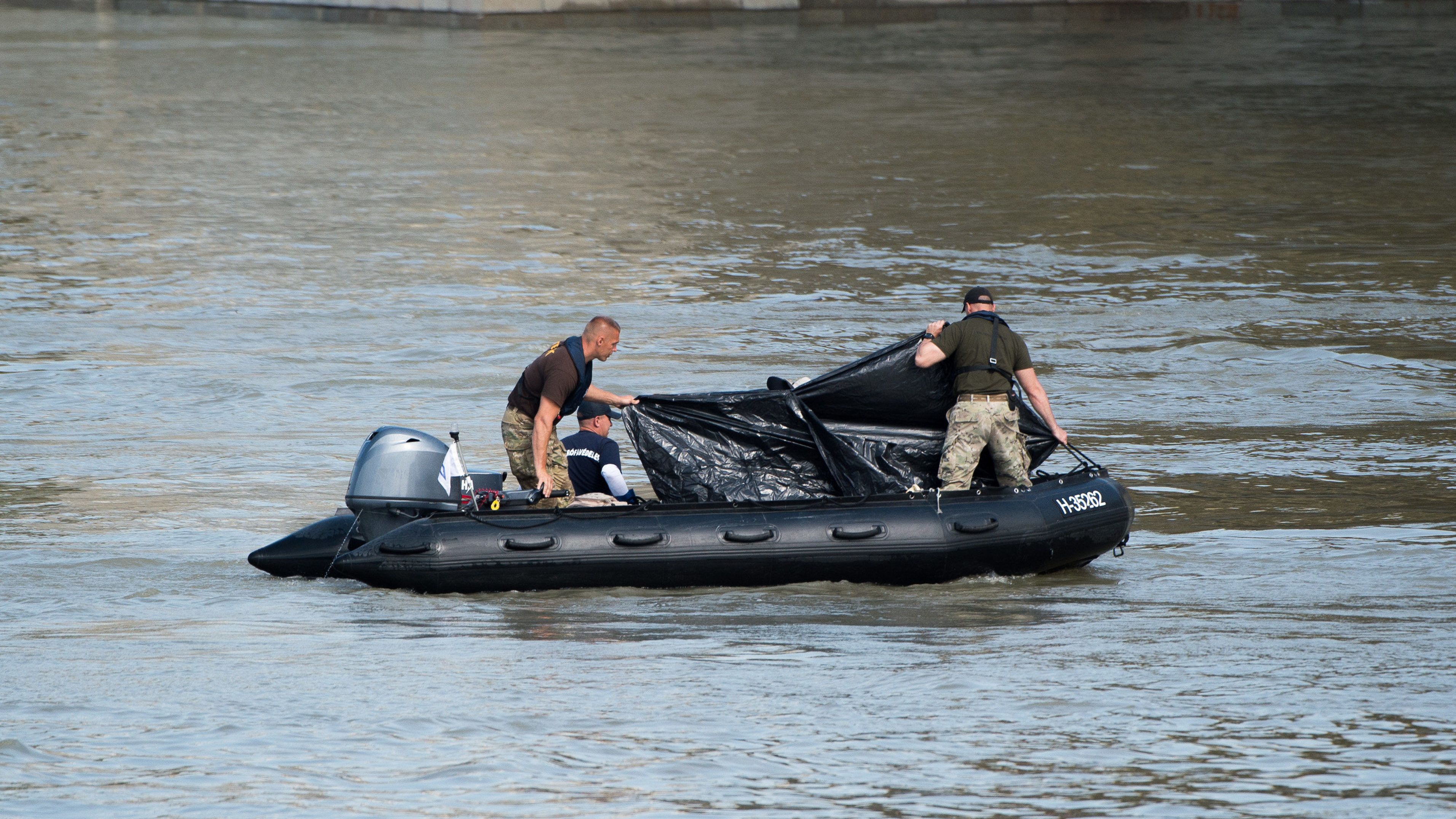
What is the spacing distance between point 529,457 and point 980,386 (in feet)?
7.96

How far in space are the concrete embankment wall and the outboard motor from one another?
38983 millimetres

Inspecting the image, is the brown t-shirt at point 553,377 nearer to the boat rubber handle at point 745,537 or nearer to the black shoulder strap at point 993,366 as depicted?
the boat rubber handle at point 745,537

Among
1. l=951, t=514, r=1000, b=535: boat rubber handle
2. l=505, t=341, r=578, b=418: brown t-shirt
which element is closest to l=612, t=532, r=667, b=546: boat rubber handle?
l=505, t=341, r=578, b=418: brown t-shirt

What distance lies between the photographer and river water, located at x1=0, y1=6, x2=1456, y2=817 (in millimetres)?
6496

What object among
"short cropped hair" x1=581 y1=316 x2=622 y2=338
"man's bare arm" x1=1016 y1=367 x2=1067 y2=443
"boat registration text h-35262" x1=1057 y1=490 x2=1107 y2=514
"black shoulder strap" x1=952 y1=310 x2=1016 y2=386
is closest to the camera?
"short cropped hair" x1=581 y1=316 x2=622 y2=338

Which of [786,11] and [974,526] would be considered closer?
[974,526]

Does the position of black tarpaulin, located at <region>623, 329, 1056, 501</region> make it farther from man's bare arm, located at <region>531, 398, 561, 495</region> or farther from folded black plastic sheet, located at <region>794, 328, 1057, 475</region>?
man's bare arm, located at <region>531, 398, 561, 495</region>

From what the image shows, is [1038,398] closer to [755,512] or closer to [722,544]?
[755,512]

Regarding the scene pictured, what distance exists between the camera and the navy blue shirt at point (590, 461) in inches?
367

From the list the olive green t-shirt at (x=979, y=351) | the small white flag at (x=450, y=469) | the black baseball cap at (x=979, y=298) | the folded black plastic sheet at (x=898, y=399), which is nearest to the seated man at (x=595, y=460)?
the small white flag at (x=450, y=469)

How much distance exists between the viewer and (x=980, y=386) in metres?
9.09

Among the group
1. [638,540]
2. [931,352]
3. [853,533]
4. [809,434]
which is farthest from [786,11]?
[638,540]

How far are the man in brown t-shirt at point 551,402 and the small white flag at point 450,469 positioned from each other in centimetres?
32

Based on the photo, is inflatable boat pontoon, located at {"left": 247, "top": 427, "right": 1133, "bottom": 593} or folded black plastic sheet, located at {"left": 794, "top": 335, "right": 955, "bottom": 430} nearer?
inflatable boat pontoon, located at {"left": 247, "top": 427, "right": 1133, "bottom": 593}
